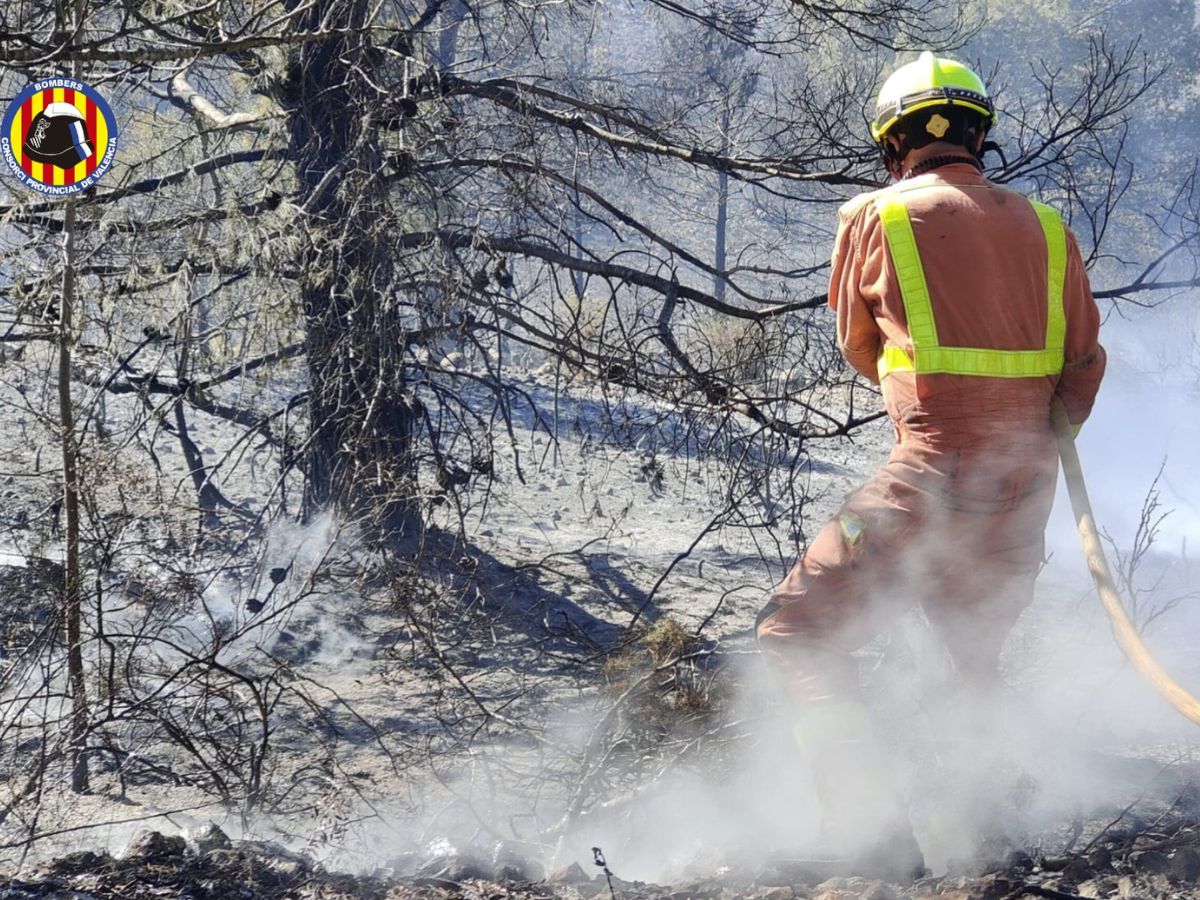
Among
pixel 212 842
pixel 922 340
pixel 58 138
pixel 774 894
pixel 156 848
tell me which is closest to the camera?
pixel 774 894

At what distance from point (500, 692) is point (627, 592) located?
168cm

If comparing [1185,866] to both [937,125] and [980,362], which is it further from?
[937,125]

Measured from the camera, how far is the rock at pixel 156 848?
3455 millimetres

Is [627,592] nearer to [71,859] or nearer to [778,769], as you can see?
[778,769]

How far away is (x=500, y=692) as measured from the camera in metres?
5.96

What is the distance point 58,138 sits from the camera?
529 centimetres

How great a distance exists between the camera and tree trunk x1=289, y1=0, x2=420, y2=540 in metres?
5.86

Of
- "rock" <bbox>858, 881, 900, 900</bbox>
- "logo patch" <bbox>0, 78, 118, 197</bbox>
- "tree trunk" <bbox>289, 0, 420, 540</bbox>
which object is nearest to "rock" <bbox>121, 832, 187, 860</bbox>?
"rock" <bbox>858, 881, 900, 900</bbox>

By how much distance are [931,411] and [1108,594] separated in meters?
0.66

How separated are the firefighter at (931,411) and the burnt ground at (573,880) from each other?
26 cm

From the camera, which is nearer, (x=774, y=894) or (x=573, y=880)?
(x=774, y=894)

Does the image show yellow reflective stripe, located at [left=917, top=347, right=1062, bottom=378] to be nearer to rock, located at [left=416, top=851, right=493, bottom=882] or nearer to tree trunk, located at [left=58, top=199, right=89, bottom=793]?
rock, located at [left=416, top=851, right=493, bottom=882]

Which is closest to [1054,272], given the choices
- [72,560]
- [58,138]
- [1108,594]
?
[1108,594]

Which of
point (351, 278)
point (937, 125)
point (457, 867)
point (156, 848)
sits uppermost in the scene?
point (351, 278)
